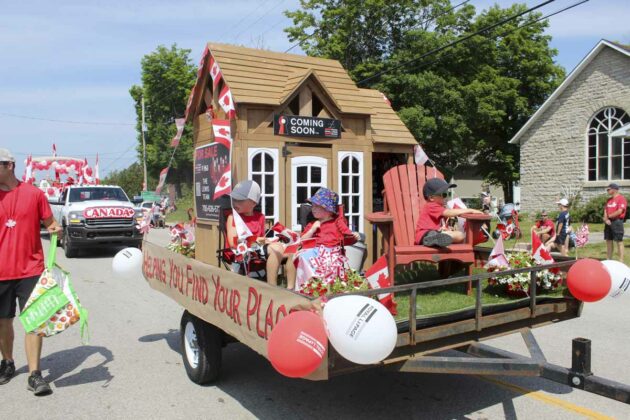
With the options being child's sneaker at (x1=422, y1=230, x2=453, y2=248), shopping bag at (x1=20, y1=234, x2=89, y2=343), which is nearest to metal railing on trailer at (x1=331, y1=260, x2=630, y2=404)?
child's sneaker at (x1=422, y1=230, x2=453, y2=248)

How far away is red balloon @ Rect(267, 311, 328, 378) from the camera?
2635 mm

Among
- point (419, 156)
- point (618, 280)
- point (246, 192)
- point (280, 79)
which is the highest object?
point (280, 79)

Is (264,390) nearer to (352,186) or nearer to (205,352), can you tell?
(205,352)

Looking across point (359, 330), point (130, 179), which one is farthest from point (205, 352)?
point (130, 179)

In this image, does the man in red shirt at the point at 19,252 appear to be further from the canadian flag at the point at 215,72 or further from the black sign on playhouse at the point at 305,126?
the black sign on playhouse at the point at 305,126

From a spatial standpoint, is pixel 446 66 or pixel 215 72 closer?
pixel 215 72

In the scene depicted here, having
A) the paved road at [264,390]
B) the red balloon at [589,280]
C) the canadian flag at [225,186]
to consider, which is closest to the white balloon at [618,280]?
the red balloon at [589,280]

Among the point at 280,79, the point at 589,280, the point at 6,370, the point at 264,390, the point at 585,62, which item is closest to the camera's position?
the point at 589,280

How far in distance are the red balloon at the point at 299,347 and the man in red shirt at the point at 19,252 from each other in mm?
2815

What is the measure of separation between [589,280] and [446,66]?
2520 cm

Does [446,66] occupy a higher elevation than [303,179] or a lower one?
higher

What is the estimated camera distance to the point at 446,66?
27141mm

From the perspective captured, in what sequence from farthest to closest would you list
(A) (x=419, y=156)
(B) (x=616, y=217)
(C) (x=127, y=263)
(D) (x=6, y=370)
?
(B) (x=616, y=217) < (A) (x=419, y=156) < (C) (x=127, y=263) < (D) (x=6, y=370)

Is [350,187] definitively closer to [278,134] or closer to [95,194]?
[278,134]
